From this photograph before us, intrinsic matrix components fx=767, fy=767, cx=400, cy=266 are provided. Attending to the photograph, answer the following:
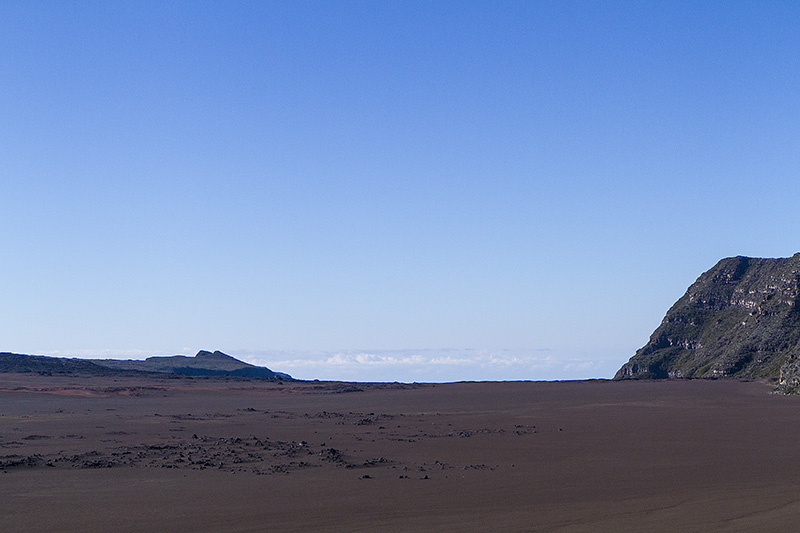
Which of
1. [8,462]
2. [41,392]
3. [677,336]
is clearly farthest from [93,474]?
[677,336]

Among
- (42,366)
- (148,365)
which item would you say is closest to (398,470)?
(42,366)

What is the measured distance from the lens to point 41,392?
35.8 meters

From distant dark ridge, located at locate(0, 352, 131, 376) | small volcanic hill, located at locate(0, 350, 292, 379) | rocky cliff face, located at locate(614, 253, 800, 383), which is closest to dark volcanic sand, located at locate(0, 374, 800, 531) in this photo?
distant dark ridge, located at locate(0, 352, 131, 376)

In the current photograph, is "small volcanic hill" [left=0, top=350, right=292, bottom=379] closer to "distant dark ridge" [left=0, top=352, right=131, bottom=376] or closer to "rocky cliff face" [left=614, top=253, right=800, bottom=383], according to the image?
"distant dark ridge" [left=0, top=352, right=131, bottom=376]

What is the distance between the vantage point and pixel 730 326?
9300 cm

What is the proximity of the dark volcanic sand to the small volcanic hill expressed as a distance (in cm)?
3704

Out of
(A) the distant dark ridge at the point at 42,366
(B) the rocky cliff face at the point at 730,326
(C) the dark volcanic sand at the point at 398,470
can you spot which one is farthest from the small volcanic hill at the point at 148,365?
(B) the rocky cliff face at the point at 730,326

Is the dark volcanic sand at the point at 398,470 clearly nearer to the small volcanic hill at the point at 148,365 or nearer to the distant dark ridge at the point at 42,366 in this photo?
the distant dark ridge at the point at 42,366

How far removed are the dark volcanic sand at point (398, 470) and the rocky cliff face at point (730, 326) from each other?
51729mm

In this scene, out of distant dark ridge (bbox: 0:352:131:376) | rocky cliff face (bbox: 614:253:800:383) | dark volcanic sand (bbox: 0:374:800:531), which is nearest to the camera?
dark volcanic sand (bbox: 0:374:800:531)

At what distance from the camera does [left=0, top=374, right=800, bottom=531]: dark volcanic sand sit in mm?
10297

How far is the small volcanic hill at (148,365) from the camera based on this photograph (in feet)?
202

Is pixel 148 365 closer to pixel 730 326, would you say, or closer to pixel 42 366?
pixel 42 366

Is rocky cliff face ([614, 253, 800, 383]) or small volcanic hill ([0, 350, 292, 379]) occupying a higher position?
rocky cliff face ([614, 253, 800, 383])
